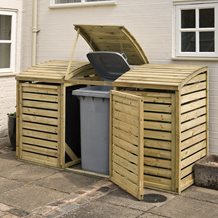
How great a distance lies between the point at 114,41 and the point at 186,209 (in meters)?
3.11

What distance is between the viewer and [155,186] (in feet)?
19.5

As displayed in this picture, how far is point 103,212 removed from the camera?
5094mm

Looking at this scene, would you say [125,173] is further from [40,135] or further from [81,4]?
[81,4]

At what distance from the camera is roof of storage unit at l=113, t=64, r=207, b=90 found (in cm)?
569

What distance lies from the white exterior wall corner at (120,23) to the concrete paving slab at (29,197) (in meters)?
2.72

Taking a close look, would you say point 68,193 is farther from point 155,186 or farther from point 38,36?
point 38,36

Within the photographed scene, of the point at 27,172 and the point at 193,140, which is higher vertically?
the point at 193,140

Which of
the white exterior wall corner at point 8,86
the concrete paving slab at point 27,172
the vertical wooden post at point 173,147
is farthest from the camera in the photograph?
the white exterior wall corner at point 8,86

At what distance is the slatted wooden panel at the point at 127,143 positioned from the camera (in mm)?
5466

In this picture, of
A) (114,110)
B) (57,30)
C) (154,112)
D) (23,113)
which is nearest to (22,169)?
(23,113)

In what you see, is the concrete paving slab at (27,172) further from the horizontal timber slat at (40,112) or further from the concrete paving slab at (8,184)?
the horizontal timber slat at (40,112)

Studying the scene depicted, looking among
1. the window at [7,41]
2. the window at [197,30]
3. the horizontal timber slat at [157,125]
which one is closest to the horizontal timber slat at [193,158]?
the horizontal timber slat at [157,125]

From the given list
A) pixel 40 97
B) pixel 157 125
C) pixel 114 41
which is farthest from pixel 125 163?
pixel 114 41

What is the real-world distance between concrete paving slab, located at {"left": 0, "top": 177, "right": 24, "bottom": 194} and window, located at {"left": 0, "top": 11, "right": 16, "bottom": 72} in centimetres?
313
